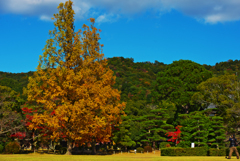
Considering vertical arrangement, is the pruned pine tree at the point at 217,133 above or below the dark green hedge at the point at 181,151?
above

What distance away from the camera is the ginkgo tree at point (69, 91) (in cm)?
2562

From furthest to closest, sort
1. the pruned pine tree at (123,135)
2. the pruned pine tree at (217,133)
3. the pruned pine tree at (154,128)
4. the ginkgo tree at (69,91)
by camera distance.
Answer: the pruned pine tree at (154,128)
the pruned pine tree at (123,135)
the pruned pine tree at (217,133)
the ginkgo tree at (69,91)

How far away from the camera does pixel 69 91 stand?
26859 mm

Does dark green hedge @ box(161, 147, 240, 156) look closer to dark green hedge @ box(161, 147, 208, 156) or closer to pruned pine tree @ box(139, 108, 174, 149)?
dark green hedge @ box(161, 147, 208, 156)

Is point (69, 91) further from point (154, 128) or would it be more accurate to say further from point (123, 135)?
point (154, 128)

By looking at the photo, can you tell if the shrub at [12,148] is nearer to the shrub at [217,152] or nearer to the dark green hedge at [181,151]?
the dark green hedge at [181,151]

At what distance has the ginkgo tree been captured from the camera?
25625 millimetres

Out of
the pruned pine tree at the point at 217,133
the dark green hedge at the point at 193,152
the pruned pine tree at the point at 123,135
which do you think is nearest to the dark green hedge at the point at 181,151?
the dark green hedge at the point at 193,152

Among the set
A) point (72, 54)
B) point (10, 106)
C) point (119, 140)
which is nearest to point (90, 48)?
point (72, 54)

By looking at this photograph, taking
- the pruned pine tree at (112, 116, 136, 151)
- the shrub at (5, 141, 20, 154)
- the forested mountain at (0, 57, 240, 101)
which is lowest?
the shrub at (5, 141, 20, 154)

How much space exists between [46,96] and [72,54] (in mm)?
5365

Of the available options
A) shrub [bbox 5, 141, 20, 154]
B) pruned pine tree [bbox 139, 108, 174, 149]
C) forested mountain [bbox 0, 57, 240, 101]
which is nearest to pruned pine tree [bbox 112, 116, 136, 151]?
pruned pine tree [bbox 139, 108, 174, 149]

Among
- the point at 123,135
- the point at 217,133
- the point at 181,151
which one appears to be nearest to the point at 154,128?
the point at 123,135

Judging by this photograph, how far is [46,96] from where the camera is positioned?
88.7ft
